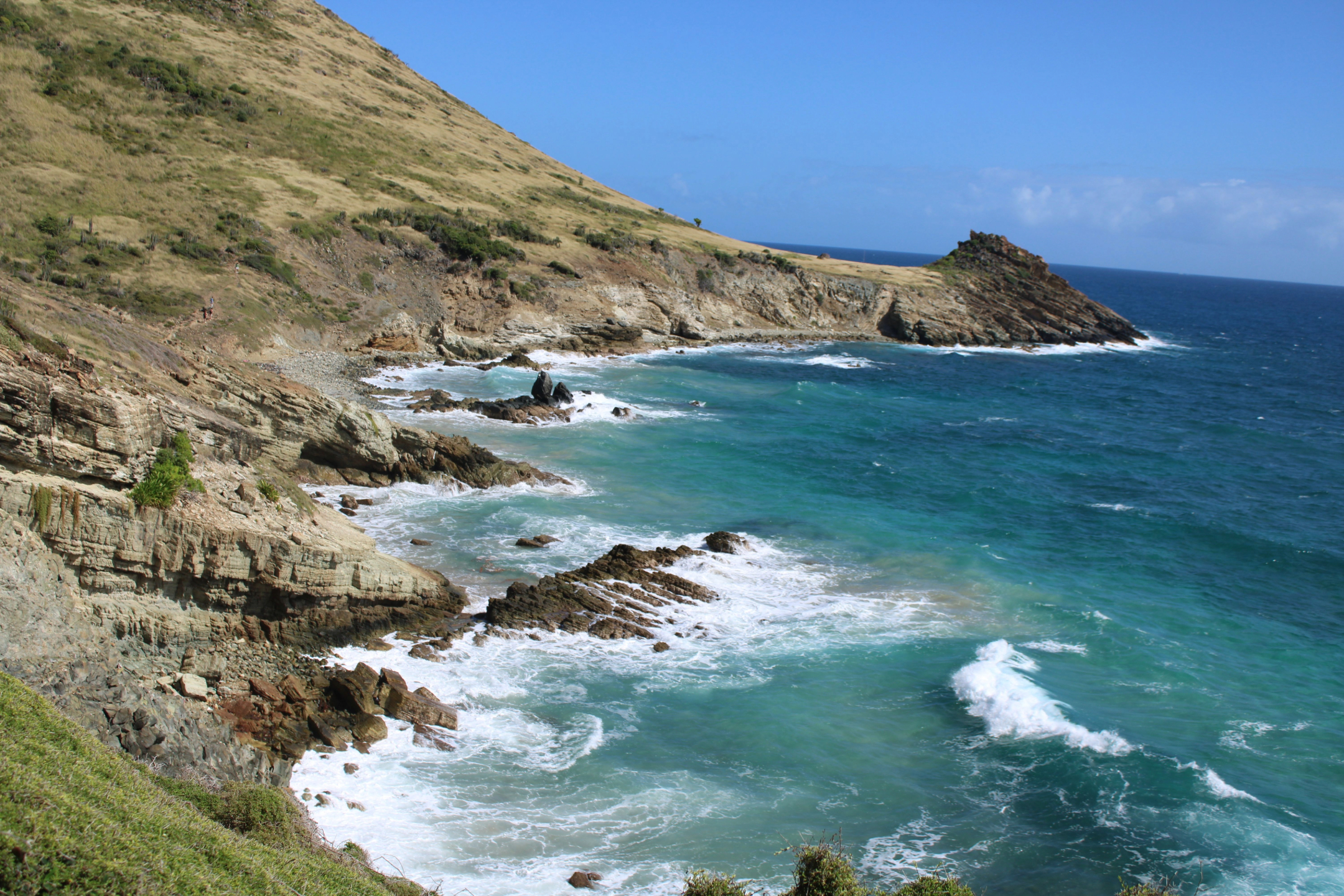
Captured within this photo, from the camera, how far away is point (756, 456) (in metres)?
41.2

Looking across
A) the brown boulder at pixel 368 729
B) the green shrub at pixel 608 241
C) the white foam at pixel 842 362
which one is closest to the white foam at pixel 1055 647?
the brown boulder at pixel 368 729

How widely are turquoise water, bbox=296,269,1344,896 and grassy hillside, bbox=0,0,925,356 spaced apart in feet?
49.7

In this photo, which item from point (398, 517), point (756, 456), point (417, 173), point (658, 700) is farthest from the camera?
point (417, 173)

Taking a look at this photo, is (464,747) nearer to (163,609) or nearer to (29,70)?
(163,609)

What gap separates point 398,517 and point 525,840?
15527mm

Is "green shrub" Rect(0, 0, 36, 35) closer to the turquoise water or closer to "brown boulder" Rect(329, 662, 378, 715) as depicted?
the turquoise water

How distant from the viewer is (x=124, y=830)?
7.73m

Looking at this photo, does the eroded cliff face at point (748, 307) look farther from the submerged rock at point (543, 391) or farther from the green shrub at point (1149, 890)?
the green shrub at point (1149, 890)

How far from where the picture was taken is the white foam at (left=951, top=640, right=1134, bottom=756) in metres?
19.0

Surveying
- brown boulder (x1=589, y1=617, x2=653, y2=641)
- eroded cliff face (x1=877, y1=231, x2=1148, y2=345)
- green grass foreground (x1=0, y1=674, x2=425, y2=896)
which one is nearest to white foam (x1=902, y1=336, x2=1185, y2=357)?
eroded cliff face (x1=877, y1=231, x2=1148, y2=345)

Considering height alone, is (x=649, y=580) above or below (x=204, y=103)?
below

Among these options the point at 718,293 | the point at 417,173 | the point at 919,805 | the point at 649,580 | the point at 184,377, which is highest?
the point at 417,173

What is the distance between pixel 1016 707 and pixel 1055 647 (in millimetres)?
4538

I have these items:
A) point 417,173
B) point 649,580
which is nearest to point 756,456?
point 649,580
